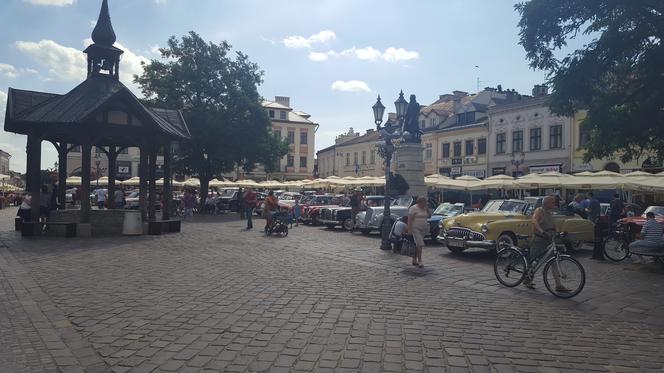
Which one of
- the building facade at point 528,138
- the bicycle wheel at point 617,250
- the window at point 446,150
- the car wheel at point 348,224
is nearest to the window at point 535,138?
the building facade at point 528,138

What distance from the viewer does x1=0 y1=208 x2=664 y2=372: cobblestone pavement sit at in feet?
17.5

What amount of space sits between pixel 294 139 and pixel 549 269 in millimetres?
74084

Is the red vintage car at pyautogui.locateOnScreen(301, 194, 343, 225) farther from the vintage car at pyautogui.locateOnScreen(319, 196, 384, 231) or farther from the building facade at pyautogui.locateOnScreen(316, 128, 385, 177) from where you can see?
the building facade at pyautogui.locateOnScreen(316, 128, 385, 177)

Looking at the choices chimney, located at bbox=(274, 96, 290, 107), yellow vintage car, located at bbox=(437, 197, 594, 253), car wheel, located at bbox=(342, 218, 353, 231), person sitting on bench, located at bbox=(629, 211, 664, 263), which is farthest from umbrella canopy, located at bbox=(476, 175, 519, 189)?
chimney, located at bbox=(274, 96, 290, 107)

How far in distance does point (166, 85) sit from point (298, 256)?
95.1 feet

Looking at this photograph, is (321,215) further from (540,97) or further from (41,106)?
(540,97)

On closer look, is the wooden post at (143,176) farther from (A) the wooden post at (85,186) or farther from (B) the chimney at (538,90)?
(B) the chimney at (538,90)

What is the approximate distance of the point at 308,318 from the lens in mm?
6938

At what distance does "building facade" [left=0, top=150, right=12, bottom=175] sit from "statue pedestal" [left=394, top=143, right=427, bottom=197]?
328 feet

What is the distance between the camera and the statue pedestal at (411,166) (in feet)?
83.7

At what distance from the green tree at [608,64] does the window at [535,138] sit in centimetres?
2910

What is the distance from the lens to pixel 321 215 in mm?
25234

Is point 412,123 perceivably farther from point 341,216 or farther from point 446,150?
point 446,150

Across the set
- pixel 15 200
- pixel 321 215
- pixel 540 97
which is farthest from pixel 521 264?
pixel 15 200
